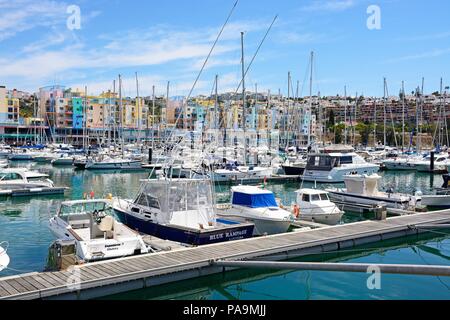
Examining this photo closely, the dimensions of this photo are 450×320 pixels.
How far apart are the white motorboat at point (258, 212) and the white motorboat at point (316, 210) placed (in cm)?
315

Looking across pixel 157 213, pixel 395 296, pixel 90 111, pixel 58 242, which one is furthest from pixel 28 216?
pixel 90 111

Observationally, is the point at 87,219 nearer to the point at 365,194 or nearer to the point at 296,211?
the point at 296,211

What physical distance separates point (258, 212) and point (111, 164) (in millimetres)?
50549

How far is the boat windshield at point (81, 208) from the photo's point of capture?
22.0 metres

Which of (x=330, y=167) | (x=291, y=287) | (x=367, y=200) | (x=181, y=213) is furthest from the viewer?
(x=330, y=167)

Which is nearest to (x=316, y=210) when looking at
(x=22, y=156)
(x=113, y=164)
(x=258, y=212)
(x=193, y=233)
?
(x=258, y=212)

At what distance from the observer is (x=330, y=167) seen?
53500 mm

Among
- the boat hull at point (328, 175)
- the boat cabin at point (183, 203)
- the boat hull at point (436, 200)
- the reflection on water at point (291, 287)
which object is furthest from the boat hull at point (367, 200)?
the boat hull at point (328, 175)

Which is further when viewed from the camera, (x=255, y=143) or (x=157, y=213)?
(x=255, y=143)

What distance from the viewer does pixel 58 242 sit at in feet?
50.7

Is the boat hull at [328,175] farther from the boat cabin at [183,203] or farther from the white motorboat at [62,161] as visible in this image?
the white motorboat at [62,161]

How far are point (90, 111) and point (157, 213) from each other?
128m

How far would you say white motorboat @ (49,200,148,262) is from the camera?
1697cm
